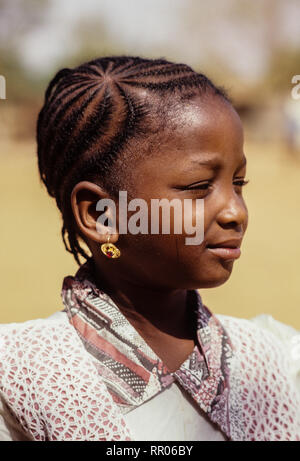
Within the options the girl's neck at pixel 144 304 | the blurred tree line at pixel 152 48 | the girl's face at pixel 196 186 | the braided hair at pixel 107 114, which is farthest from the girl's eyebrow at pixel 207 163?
the blurred tree line at pixel 152 48

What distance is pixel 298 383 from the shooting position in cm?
192

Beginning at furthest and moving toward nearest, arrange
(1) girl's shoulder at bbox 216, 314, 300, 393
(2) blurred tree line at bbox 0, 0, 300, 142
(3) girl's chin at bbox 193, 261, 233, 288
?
(2) blurred tree line at bbox 0, 0, 300, 142
(1) girl's shoulder at bbox 216, 314, 300, 393
(3) girl's chin at bbox 193, 261, 233, 288

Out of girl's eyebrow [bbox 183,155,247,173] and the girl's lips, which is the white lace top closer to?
the girl's lips

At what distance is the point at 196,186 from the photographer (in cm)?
159

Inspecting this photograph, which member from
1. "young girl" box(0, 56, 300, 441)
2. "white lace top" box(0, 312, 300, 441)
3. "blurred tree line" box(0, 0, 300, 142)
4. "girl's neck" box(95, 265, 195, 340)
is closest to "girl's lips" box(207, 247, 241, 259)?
"young girl" box(0, 56, 300, 441)

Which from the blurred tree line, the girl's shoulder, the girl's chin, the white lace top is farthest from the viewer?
the blurred tree line

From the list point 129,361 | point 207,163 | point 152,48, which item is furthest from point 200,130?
point 152,48

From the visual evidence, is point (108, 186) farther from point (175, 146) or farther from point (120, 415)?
point (120, 415)

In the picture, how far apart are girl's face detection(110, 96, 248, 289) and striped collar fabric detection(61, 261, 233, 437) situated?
168 millimetres

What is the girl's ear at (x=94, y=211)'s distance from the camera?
1674 millimetres

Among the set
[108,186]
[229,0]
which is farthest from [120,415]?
[229,0]

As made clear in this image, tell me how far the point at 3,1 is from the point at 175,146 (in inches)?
916

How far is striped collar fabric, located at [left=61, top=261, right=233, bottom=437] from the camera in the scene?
1599mm

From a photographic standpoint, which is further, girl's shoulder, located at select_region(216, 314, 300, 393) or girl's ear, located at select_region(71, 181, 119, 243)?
girl's shoulder, located at select_region(216, 314, 300, 393)
